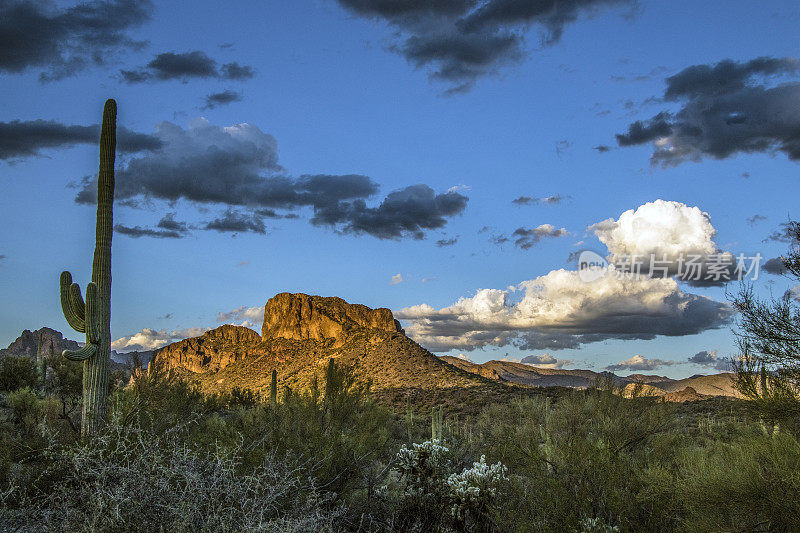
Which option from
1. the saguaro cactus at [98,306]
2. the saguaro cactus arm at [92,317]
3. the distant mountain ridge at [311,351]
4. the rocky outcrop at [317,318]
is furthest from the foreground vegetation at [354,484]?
the rocky outcrop at [317,318]

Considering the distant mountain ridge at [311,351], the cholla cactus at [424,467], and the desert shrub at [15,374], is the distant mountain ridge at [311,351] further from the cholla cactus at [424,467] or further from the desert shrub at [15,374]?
the cholla cactus at [424,467]

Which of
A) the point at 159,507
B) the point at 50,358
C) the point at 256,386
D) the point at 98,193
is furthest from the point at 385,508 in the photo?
the point at 256,386

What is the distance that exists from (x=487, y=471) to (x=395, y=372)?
145 ft

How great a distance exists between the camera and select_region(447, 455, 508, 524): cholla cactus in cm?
698

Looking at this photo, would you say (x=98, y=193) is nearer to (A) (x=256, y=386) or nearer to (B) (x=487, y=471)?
(B) (x=487, y=471)

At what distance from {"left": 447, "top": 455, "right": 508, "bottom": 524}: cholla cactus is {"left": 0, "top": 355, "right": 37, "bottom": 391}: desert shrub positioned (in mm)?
19715

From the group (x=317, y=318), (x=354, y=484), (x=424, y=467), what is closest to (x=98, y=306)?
(x=354, y=484)

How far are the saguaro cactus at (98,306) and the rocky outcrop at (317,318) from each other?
5945 cm

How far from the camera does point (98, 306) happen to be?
1175cm

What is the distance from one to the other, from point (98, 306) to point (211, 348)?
3502 inches

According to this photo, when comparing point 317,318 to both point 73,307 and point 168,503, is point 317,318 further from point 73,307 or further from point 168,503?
point 168,503

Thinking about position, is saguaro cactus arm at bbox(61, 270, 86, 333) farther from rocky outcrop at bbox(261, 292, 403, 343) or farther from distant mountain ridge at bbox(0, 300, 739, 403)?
rocky outcrop at bbox(261, 292, 403, 343)

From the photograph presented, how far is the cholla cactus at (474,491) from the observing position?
22.9 ft

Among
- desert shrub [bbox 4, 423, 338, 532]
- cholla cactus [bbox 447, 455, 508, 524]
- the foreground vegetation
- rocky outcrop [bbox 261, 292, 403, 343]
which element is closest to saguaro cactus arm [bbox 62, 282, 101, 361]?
the foreground vegetation
